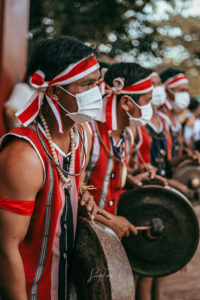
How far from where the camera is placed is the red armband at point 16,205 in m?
1.99

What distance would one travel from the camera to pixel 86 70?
235 cm

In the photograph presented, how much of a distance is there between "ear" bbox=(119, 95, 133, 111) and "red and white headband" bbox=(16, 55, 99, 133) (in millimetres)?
1222

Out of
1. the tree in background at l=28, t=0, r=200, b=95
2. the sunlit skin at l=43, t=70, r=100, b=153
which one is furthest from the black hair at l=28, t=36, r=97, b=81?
the tree in background at l=28, t=0, r=200, b=95

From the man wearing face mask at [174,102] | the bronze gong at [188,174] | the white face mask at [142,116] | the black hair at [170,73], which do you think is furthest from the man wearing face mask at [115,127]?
the black hair at [170,73]

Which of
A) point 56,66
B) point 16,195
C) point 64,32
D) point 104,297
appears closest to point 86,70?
point 56,66

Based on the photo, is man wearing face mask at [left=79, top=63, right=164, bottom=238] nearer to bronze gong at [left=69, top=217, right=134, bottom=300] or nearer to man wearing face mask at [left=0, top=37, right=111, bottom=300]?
man wearing face mask at [left=0, top=37, right=111, bottom=300]

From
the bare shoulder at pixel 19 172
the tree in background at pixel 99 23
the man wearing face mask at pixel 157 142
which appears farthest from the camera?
the tree in background at pixel 99 23

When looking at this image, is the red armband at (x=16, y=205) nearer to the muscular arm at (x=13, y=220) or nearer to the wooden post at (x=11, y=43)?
the muscular arm at (x=13, y=220)

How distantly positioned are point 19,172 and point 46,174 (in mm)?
222

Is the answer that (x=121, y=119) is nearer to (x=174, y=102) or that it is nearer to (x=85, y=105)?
(x=85, y=105)

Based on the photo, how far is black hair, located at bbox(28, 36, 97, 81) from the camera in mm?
2273

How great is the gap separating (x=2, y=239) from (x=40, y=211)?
0.27 m

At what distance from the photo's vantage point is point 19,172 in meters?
1.99

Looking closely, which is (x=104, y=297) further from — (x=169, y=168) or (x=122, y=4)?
(x=122, y=4)
